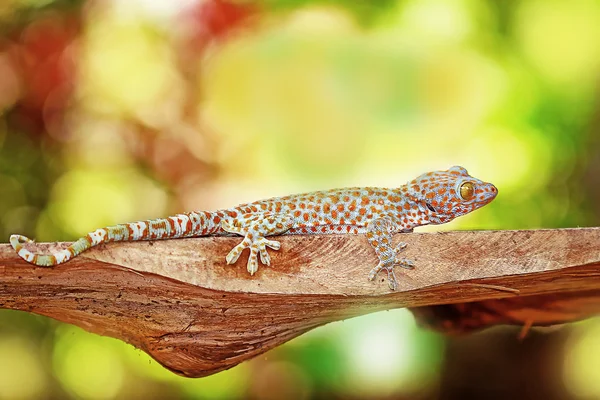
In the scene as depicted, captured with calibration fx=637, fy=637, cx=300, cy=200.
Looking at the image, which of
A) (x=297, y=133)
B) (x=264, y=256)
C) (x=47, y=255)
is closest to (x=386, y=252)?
(x=264, y=256)

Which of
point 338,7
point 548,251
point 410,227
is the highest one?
point 338,7

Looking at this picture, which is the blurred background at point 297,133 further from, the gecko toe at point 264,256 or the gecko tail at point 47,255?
the gecko tail at point 47,255

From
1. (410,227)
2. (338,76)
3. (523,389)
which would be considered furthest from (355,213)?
(523,389)

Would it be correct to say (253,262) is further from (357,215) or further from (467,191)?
(467,191)

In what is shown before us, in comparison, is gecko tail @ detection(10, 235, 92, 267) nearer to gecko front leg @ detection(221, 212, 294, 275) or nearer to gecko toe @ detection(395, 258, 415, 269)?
gecko front leg @ detection(221, 212, 294, 275)

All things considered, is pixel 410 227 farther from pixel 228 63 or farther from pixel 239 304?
pixel 228 63

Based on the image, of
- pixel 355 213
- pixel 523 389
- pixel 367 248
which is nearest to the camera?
pixel 367 248

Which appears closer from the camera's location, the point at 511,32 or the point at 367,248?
the point at 367,248
